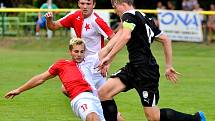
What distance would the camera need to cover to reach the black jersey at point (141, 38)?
368 inches

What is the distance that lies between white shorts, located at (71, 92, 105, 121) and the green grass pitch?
275 cm

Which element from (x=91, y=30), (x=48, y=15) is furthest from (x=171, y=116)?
(x=48, y=15)

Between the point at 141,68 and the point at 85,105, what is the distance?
124cm

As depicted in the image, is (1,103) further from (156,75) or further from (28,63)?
(28,63)

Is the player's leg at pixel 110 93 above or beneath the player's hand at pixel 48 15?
beneath

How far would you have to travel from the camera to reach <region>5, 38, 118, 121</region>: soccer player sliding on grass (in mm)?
8586

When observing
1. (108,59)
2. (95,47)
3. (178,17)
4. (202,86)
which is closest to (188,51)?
(178,17)

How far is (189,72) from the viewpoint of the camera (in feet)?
64.8

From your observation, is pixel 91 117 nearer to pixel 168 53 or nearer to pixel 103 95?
pixel 103 95

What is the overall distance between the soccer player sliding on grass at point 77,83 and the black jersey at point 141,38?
26.7 inches

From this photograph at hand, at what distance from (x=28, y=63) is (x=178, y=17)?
796 cm

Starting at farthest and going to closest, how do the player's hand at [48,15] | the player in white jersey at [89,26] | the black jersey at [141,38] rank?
1. the player in white jersey at [89,26]
2. the player's hand at [48,15]
3. the black jersey at [141,38]

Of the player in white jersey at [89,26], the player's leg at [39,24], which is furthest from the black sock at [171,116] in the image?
the player's leg at [39,24]

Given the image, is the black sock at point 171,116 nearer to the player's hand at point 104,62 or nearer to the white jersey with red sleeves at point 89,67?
the white jersey with red sleeves at point 89,67
